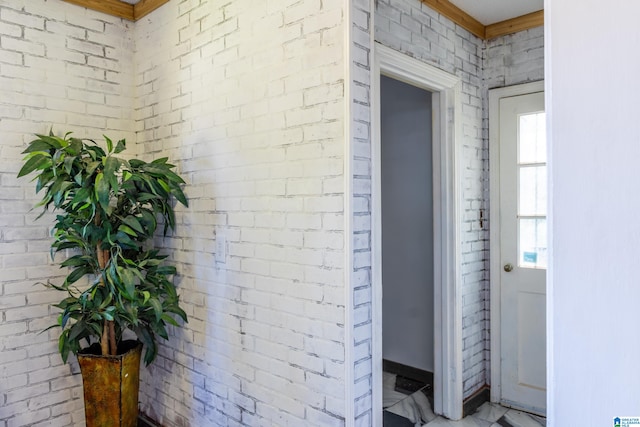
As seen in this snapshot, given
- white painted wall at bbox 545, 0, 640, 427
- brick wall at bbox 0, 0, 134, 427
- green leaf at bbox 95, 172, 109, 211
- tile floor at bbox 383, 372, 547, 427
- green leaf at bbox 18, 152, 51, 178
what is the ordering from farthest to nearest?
tile floor at bbox 383, 372, 547, 427 → brick wall at bbox 0, 0, 134, 427 → green leaf at bbox 18, 152, 51, 178 → green leaf at bbox 95, 172, 109, 211 → white painted wall at bbox 545, 0, 640, 427

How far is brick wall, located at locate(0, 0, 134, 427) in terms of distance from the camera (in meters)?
2.29

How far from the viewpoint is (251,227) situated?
2039 mm

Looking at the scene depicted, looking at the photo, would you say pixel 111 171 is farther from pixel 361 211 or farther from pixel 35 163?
pixel 361 211

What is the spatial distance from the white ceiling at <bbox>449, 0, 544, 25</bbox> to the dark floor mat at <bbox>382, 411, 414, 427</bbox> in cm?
260

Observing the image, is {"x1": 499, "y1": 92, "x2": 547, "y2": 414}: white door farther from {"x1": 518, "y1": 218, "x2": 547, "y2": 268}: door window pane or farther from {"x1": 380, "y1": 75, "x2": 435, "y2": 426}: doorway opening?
{"x1": 380, "y1": 75, "x2": 435, "y2": 426}: doorway opening

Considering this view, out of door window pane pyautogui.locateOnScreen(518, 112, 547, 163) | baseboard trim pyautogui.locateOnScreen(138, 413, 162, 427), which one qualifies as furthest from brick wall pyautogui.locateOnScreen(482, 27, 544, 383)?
baseboard trim pyautogui.locateOnScreen(138, 413, 162, 427)

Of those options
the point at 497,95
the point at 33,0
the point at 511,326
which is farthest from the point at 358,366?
the point at 33,0

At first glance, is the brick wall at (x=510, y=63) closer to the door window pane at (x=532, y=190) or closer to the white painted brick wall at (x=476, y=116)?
the white painted brick wall at (x=476, y=116)

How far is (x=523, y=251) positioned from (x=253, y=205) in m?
1.85

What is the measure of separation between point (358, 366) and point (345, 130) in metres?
0.95

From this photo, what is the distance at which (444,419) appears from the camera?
264 centimetres

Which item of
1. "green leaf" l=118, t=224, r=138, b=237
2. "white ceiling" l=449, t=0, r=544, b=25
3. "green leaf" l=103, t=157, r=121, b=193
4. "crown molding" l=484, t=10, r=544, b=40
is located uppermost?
"white ceiling" l=449, t=0, r=544, b=25

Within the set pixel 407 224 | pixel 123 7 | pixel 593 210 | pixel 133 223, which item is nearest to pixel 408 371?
pixel 407 224

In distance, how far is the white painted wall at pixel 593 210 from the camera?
99cm
